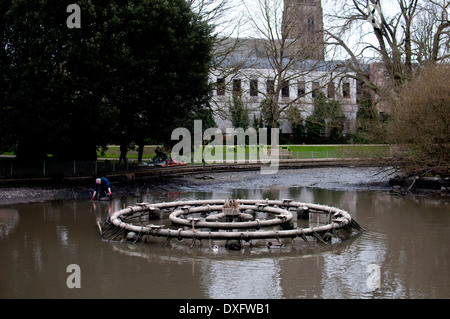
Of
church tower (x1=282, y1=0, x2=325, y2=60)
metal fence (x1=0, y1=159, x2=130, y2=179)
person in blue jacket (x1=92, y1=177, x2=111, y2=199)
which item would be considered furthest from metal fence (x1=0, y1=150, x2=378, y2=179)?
church tower (x1=282, y1=0, x2=325, y2=60)

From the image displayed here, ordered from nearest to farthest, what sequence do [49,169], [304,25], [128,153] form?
[49,169] → [304,25] → [128,153]

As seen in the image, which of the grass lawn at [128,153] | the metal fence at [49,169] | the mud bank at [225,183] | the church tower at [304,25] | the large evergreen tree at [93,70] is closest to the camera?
the mud bank at [225,183]

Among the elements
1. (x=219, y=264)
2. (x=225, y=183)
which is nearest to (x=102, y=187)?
(x=225, y=183)

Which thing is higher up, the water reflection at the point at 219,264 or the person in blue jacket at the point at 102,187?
the person in blue jacket at the point at 102,187

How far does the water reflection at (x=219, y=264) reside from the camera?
32.3 ft

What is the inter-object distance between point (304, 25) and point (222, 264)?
33.5 m

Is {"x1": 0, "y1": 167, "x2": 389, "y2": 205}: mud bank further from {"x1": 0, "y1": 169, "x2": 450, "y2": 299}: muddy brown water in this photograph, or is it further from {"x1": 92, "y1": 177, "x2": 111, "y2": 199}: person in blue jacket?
{"x1": 0, "y1": 169, "x2": 450, "y2": 299}: muddy brown water

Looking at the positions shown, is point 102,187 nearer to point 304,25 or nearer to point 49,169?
point 49,169

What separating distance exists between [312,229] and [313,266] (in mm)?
2243

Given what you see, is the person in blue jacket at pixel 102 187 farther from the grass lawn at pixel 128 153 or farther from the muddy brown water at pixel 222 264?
the grass lawn at pixel 128 153

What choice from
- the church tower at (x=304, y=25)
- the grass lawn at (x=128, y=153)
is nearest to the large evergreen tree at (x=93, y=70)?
the grass lawn at (x=128, y=153)

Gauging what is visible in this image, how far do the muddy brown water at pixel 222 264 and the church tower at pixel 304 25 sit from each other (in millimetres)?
24852

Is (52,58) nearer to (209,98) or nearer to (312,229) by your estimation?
(209,98)

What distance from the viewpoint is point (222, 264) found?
11773 mm
